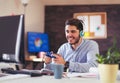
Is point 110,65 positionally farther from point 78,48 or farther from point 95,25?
point 95,25

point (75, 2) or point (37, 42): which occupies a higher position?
point (75, 2)

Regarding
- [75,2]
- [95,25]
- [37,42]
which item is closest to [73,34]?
[37,42]

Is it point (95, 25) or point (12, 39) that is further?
point (95, 25)

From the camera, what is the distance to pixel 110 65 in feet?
4.75

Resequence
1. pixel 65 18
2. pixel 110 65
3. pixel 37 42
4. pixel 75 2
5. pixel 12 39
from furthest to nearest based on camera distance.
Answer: pixel 65 18
pixel 75 2
pixel 37 42
pixel 12 39
pixel 110 65

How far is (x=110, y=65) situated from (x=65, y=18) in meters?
5.17

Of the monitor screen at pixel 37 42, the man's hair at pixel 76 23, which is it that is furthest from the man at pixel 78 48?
the monitor screen at pixel 37 42

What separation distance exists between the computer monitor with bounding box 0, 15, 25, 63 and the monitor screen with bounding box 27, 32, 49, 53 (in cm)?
412

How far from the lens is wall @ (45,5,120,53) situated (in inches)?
248

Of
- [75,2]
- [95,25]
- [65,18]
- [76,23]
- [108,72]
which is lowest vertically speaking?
[108,72]

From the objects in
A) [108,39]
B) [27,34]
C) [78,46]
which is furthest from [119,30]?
[78,46]

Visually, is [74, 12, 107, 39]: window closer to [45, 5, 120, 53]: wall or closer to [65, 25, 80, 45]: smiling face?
[45, 5, 120, 53]: wall

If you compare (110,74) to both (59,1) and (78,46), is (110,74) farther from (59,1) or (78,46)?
(59,1)

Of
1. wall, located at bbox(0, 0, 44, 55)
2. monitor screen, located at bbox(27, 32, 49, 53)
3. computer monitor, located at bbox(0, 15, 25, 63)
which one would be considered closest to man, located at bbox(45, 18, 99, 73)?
computer monitor, located at bbox(0, 15, 25, 63)
